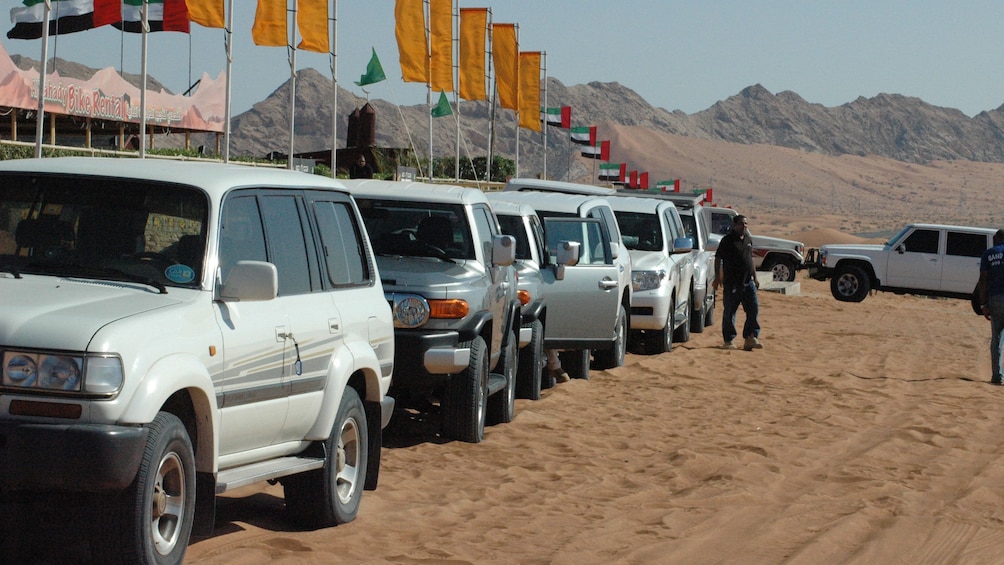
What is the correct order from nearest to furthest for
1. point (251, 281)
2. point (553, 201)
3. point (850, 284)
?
point (251, 281)
point (553, 201)
point (850, 284)

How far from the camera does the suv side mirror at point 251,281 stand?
5.93m

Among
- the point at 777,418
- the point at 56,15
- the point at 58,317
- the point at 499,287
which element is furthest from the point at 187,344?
the point at 56,15

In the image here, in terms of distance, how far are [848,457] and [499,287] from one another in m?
3.10

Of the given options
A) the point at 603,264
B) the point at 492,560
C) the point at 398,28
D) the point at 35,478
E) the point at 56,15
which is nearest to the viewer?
the point at 35,478

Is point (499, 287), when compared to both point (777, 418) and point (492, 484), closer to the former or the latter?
point (492, 484)

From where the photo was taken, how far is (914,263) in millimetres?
31125

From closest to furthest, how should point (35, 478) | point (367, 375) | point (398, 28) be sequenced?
1. point (35, 478)
2. point (367, 375)
3. point (398, 28)

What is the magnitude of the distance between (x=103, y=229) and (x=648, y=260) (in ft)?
41.6

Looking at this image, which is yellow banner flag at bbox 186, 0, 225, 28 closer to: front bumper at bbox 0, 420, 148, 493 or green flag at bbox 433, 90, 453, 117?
green flag at bbox 433, 90, 453, 117

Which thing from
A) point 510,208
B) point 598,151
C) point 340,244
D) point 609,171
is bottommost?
point 340,244

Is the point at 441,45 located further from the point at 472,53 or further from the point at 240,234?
the point at 240,234

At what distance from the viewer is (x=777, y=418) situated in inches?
510

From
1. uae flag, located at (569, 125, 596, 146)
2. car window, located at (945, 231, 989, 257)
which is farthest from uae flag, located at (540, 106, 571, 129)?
car window, located at (945, 231, 989, 257)

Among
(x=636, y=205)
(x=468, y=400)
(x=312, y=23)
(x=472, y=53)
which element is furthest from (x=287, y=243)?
(x=472, y=53)
